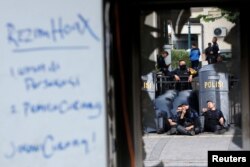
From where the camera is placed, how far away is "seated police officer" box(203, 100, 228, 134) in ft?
16.4

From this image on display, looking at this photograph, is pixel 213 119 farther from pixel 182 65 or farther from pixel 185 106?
pixel 182 65

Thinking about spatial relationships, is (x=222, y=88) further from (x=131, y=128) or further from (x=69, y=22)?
(x=69, y=22)

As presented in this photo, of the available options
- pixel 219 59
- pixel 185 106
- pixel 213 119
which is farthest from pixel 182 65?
pixel 219 59

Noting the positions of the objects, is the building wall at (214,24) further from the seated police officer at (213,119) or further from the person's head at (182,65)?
the seated police officer at (213,119)

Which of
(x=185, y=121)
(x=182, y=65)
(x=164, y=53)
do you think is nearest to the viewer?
(x=164, y=53)

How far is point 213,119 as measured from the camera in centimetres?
528

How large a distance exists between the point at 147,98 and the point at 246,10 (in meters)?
1.00

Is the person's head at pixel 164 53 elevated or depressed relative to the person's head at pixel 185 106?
elevated

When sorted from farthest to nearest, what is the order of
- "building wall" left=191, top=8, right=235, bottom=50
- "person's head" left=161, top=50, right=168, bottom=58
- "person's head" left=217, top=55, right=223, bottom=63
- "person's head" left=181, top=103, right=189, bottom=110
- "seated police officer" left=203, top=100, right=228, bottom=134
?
"person's head" left=181, top=103, right=189, bottom=110, "seated police officer" left=203, top=100, right=228, bottom=134, "person's head" left=217, top=55, right=223, bottom=63, "person's head" left=161, top=50, right=168, bottom=58, "building wall" left=191, top=8, right=235, bottom=50

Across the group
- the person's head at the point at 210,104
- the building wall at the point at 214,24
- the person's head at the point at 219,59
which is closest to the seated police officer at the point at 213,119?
the person's head at the point at 210,104

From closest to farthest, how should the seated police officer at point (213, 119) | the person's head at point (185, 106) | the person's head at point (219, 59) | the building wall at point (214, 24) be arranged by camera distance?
1. the building wall at point (214, 24)
2. the person's head at point (219, 59)
3. the seated police officer at point (213, 119)
4. the person's head at point (185, 106)

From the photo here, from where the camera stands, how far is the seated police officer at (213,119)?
16.4ft

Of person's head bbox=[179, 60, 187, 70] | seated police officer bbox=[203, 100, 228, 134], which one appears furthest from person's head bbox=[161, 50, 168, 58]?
seated police officer bbox=[203, 100, 228, 134]

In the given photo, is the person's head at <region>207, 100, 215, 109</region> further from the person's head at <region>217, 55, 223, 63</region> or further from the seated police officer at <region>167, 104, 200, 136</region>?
the person's head at <region>217, 55, 223, 63</region>
